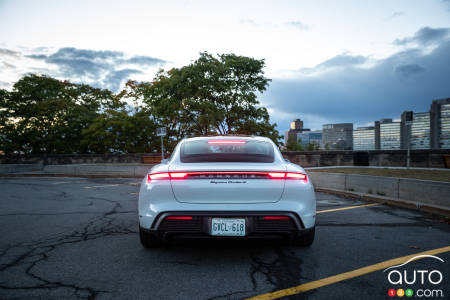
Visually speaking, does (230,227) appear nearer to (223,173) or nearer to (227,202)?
(227,202)

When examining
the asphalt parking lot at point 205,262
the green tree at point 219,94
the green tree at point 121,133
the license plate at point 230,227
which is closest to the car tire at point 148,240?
the asphalt parking lot at point 205,262

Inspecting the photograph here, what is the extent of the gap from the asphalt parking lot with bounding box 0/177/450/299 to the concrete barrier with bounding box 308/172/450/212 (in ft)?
2.64

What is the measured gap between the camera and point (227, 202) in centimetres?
355

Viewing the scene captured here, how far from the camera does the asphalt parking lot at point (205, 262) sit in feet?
9.67

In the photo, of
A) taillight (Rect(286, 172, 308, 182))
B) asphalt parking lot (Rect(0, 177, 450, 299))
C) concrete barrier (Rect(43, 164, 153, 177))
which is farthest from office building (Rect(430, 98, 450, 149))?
taillight (Rect(286, 172, 308, 182))

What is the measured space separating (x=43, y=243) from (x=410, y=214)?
267 inches

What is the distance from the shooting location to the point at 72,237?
499cm

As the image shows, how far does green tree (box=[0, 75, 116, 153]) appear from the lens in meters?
39.9

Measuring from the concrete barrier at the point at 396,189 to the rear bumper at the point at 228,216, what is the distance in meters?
4.59

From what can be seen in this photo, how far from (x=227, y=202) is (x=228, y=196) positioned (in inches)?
2.6

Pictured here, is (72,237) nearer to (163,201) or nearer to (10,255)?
(10,255)

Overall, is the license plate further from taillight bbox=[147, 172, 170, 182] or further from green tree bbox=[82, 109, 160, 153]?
green tree bbox=[82, 109, 160, 153]

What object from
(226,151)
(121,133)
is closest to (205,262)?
(226,151)

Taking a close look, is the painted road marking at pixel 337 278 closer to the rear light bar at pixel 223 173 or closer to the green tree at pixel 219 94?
the rear light bar at pixel 223 173
